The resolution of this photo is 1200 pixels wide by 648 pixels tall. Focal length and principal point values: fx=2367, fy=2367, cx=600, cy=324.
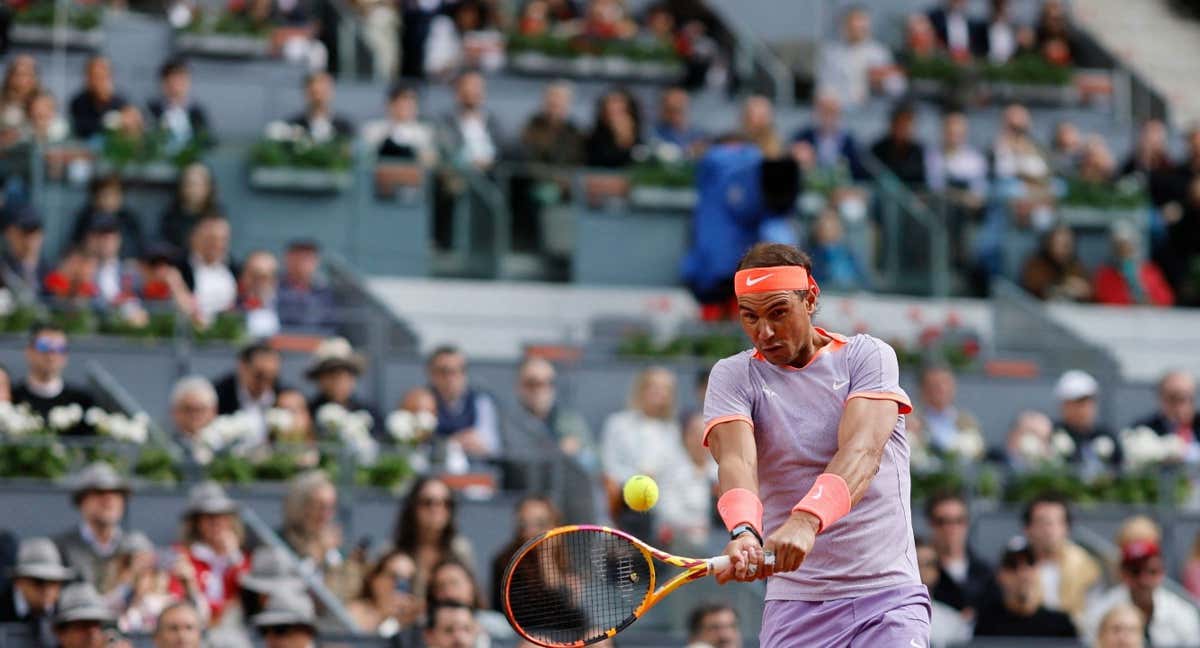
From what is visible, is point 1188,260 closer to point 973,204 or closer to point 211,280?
point 973,204

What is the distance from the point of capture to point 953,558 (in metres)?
12.8

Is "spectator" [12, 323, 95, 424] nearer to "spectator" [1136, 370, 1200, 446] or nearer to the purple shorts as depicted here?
the purple shorts

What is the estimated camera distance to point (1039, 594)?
12.3 metres

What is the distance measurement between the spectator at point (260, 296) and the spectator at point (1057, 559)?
488cm

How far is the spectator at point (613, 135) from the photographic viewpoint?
59.0 ft

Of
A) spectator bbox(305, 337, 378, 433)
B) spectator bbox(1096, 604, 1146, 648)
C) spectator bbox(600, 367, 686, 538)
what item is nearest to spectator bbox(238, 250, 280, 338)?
spectator bbox(305, 337, 378, 433)

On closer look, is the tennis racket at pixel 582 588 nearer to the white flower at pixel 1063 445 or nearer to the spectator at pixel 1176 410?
the white flower at pixel 1063 445

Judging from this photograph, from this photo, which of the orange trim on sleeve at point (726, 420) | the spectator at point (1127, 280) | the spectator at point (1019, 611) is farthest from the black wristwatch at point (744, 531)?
the spectator at point (1127, 280)

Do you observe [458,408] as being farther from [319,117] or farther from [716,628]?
[319,117]

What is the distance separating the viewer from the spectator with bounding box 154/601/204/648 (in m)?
10.1

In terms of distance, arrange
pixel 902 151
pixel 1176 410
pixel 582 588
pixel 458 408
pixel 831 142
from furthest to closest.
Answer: pixel 902 151 < pixel 831 142 < pixel 1176 410 < pixel 458 408 < pixel 582 588

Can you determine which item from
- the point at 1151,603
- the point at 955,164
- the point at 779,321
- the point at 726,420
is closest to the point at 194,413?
the point at 1151,603

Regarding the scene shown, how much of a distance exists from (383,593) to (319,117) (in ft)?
21.2

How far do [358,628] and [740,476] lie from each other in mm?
4916
